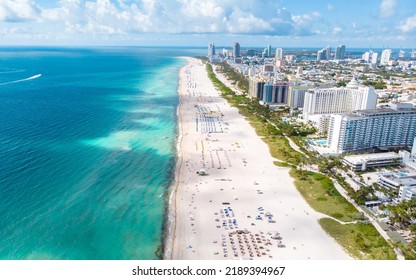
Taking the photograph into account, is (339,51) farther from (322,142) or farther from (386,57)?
(322,142)

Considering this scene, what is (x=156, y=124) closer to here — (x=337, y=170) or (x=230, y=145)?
(x=230, y=145)

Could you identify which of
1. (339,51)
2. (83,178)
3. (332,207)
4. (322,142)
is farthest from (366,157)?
(339,51)

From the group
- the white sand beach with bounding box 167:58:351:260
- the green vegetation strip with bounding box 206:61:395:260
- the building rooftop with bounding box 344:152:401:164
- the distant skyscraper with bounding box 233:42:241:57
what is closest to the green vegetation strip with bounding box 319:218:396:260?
the green vegetation strip with bounding box 206:61:395:260

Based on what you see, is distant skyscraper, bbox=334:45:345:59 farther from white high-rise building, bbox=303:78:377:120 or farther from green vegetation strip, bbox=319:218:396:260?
green vegetation strip, bbox=319:218:396:260

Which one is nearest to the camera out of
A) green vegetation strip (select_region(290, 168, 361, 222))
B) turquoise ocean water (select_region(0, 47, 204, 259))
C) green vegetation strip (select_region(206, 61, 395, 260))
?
green vegetation strip (select_region(206, 61, 395, 260))

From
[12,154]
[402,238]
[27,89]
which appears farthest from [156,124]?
[27,89]
